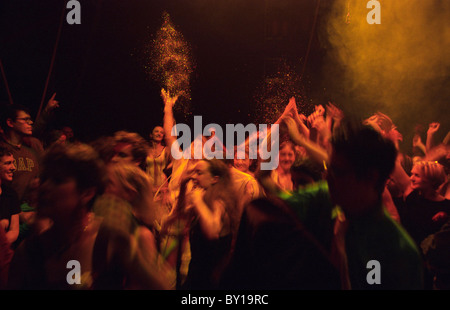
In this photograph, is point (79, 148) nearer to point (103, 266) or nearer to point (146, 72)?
point (103, 266)

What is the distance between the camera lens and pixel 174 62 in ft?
21.5

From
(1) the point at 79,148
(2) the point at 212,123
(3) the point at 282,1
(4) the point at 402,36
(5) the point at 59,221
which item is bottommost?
(5) the point at 59,221

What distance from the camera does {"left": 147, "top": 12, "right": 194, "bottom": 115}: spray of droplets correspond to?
6.22 m

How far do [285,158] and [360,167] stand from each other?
243 cm

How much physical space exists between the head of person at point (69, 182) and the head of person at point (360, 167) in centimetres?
131

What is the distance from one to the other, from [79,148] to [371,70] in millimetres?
5188

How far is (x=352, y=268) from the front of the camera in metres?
1.71

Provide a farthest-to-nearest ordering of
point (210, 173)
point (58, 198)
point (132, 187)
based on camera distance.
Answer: point (210, 173) → point (132, 187) → point (58, 198)

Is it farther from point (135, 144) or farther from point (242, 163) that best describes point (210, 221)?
point (242, 163)

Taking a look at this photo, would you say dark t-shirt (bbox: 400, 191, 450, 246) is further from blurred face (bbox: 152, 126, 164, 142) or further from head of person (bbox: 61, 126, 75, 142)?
head of person (bbox: 61, 126, 75, 142)

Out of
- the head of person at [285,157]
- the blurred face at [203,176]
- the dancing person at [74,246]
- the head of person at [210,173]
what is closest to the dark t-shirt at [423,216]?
the head of person at [285,157]

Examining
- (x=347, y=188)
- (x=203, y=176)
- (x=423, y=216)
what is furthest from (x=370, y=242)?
(x=423, y=216)

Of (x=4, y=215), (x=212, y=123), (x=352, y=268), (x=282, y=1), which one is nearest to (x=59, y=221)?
(x=352, y=268)

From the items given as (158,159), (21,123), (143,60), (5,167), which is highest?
(143,60)
